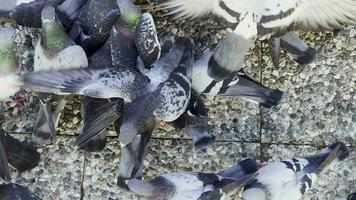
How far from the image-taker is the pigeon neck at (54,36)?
219 centimetres

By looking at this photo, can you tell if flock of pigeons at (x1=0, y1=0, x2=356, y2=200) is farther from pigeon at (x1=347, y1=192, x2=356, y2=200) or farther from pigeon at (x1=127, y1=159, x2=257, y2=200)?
pigeon at (x1=347, y1=192, x2=356, y2=200)

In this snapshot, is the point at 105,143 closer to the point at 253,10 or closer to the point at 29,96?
the point at 29,96

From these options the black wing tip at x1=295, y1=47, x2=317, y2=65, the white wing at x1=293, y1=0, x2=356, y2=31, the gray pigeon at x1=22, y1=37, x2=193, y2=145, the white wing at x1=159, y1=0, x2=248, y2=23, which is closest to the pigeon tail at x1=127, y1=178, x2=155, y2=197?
the gray pigeon at x1=22, y1=37, x2=193, y2=145

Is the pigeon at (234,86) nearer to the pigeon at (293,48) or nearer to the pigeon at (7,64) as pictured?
the pigeon at (293,48)

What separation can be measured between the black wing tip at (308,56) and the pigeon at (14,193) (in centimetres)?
111

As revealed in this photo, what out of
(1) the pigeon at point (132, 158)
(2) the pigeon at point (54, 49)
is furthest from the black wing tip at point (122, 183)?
(2) the pigeon at point (54, 49)

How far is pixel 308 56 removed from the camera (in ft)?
8.64

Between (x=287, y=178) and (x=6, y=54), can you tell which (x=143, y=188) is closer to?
(x=287, y=178)

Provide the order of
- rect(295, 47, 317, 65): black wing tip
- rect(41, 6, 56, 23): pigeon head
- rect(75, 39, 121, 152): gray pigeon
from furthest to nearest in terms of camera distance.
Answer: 1. rect(295, 47, 317, 65): black wing tip
2. rect(75, 39, 121, 152): gray pigeon
3. rect(41, 6, 56, 23): pigeon head

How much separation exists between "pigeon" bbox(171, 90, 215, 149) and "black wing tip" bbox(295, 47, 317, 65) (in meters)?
0.42

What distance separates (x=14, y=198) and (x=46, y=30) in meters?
0.61

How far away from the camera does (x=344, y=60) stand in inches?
107

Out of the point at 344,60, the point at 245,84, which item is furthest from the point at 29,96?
the point at 344,60

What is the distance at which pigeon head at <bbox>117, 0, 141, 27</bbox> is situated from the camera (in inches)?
90.1
